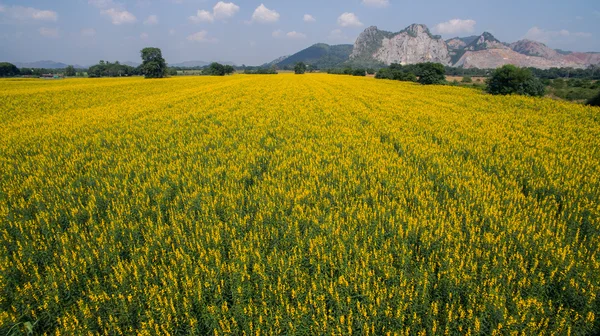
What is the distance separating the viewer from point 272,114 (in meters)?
17.7

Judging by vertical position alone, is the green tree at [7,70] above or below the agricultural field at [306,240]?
above

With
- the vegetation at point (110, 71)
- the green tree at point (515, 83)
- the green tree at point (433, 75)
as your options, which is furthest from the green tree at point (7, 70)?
the green tree at point (515, 83)

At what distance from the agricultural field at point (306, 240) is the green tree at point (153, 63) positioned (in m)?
70.6

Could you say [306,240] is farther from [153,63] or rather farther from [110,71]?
[110,71]

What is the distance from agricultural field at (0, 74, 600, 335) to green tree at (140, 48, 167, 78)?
232 feet

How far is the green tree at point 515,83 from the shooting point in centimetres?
2814

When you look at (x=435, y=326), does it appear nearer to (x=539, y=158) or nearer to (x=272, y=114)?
(x=539, y=158)

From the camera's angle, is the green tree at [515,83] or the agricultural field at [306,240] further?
the green tree at [515,83]

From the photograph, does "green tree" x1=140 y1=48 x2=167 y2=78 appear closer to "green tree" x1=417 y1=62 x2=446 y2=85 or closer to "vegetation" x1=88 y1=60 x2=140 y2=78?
"vegetation" x1=88 y1=60 x2=140 y2=78

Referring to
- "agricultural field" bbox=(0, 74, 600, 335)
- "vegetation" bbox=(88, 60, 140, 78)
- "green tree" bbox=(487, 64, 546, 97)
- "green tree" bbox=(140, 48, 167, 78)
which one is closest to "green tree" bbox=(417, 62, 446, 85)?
"green tree" bbox=(487, 64, 546, 97)

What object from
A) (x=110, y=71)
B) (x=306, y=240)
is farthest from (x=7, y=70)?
(x=306, y=240)

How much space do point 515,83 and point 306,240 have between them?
32.8 metres

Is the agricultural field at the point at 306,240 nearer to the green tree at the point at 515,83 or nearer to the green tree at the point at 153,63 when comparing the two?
the green tree at the point at 515,83

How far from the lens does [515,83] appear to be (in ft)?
92.2
